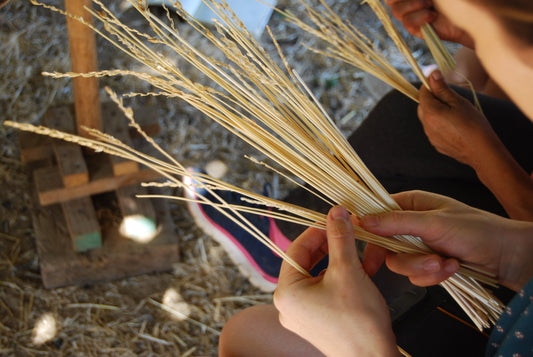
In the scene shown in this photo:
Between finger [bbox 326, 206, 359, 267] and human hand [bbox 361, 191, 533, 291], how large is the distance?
123mm

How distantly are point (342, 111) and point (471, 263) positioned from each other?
61.0 inches

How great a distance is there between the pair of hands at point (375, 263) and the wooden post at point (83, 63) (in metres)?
0.86

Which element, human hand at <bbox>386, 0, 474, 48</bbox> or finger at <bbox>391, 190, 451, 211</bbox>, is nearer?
finger at <bbox>391, 190, 451, 211</bbox>

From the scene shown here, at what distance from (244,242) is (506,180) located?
962mm

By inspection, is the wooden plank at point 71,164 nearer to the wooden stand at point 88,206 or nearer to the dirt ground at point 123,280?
the wooden stand at point 88,206

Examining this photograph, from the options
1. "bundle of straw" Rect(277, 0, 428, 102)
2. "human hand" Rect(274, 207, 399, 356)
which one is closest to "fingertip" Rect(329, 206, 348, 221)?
"human hand" Rect(274, 207, 399, 356)

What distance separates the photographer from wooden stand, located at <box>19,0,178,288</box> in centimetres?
169

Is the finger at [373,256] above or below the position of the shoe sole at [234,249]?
above

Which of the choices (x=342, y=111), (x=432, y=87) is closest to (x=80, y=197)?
(x=432, y=87)

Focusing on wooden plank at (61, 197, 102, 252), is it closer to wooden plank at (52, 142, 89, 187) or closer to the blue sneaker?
wooden plank at (52, 142, 89, 187)

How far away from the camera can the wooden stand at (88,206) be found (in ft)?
5.53

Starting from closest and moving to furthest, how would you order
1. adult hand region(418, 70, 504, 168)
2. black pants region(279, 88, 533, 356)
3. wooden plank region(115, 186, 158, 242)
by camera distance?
black pants region(279, 88, 533, 356) → adult hand region(418, 70, 504, 168) → wooden plank region(115, 186, 158, 242)

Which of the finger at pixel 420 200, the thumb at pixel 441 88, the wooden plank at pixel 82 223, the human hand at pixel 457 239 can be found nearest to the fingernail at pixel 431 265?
the human hand at pixel 457 239

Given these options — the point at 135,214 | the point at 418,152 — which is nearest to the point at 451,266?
the point at 418,152
